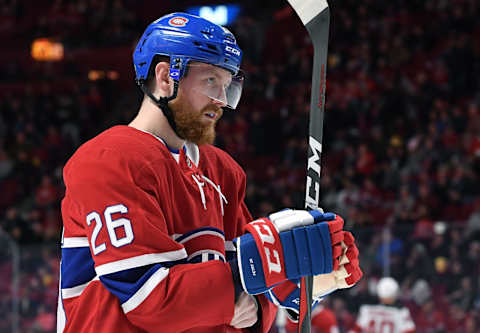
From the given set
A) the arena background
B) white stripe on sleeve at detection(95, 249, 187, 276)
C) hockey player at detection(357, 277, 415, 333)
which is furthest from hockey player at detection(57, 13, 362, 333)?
the arena background

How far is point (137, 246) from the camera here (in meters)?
1.47

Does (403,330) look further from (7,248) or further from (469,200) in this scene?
(7,248)

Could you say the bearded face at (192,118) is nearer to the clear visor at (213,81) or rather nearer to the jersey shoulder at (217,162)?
the clear visor at (213,81)

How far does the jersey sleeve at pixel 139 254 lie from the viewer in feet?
4.80

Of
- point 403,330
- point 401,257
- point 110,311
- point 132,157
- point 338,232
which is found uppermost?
point 132,157

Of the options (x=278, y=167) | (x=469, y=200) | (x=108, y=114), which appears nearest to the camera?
(x=469, y=200)

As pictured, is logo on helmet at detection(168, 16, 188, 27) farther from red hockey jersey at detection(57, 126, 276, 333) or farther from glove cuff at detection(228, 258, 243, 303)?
glove cuff at detection(228, 258, 243, 303)

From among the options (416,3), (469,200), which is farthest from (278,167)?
(416,3)

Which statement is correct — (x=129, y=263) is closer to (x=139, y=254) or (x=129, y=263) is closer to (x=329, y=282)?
(x=139, y=254)

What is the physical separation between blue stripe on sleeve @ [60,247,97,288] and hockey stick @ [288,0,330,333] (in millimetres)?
459

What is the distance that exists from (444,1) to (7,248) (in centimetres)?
717

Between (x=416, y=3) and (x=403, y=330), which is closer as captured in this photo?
(x=403, y=330)

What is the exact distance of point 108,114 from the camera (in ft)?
39.0

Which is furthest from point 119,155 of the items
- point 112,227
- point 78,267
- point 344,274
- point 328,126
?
point 328,126
